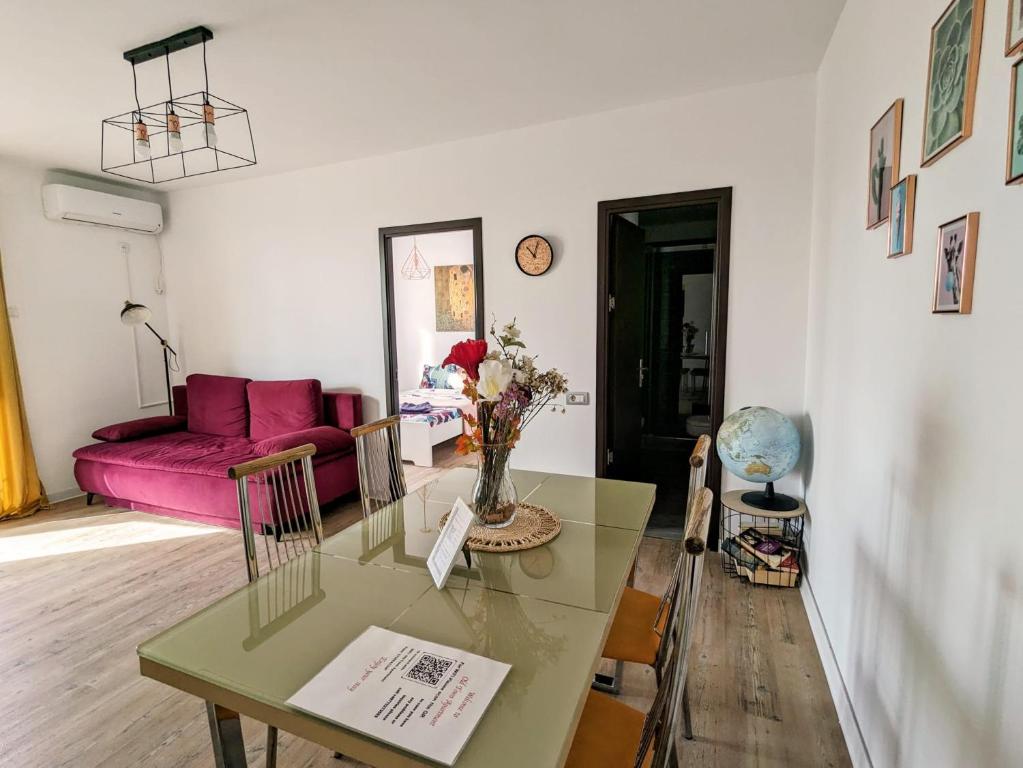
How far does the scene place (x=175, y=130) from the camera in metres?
2.36

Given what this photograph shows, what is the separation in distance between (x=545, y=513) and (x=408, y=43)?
219 centimetres

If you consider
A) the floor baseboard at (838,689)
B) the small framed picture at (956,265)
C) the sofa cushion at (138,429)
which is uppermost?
the small framed picture at (956,265)

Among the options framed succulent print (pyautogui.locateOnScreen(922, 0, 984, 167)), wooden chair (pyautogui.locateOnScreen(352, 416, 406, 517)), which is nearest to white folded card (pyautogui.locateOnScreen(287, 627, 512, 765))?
wooden chair (pyautogui.locateOnScreen(352, 416, 406, 517))

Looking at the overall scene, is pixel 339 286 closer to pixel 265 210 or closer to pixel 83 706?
pixel 265 210

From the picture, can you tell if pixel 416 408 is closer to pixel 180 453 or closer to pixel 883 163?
pixel 180 453

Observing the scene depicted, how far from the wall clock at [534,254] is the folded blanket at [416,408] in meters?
2.32

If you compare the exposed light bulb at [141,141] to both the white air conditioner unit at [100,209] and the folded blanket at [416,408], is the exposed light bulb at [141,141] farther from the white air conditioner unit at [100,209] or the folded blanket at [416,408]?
the folded blanket at [416,408]

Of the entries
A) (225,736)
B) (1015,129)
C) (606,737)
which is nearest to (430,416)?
(225,736)

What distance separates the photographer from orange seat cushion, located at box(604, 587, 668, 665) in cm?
154

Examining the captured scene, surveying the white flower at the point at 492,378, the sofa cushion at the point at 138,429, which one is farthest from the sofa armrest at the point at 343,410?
the white flower at the point at 492,378

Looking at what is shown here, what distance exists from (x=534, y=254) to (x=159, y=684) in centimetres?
301

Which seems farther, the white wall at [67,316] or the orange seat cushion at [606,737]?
the white wall at [67,316]

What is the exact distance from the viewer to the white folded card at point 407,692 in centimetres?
88

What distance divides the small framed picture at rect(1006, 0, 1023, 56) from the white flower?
47.0 inches
